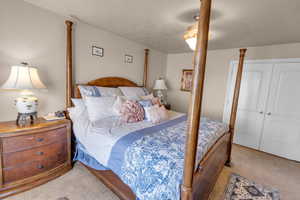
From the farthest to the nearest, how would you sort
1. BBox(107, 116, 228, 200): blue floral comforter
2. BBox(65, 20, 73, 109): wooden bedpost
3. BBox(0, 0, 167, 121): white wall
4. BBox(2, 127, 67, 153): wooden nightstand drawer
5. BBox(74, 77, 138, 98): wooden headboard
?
BBox(74, 77, 138, 98): wooden headboard → BBox(65, 20, 73, 109): wooden bedpost → BBox(0, 0, 167, 121): white wall → BBox(2, 127, 67, 153): wooden nightstand drawer → BBox(107, 116, 228, 200): blue floral comforter

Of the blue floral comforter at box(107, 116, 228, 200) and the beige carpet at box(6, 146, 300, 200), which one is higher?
the blue floral comforter at box(107, 116, 228, 200)

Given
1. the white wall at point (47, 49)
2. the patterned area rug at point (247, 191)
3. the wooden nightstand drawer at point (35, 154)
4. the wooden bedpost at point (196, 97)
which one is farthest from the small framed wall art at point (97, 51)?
the patterned area rug at point (247, 191)

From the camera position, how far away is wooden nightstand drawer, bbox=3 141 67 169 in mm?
1538

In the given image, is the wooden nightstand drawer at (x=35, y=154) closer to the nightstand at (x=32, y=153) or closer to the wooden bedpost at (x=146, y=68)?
the nightstand at (x=32, y=153)

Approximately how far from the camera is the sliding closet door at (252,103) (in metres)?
3.06

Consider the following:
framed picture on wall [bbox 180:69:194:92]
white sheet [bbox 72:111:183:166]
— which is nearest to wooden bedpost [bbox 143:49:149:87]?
framed picture on wall [bbox 180:69:194:92]

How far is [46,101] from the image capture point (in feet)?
6.99

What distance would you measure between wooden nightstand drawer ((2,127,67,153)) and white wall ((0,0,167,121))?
51 cm

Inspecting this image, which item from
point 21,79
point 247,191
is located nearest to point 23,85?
point 21,79

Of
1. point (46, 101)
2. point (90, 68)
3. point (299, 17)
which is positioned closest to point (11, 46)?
point (46, 101)

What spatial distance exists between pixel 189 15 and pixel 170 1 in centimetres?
43

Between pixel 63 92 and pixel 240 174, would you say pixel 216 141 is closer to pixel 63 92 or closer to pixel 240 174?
pixel 240 174

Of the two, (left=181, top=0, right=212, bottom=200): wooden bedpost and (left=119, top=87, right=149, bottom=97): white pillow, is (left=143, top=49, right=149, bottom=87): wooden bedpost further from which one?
(left=181, top=0, right=212, bottom=200): wooden bedpost

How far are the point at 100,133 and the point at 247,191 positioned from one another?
6.81ft
